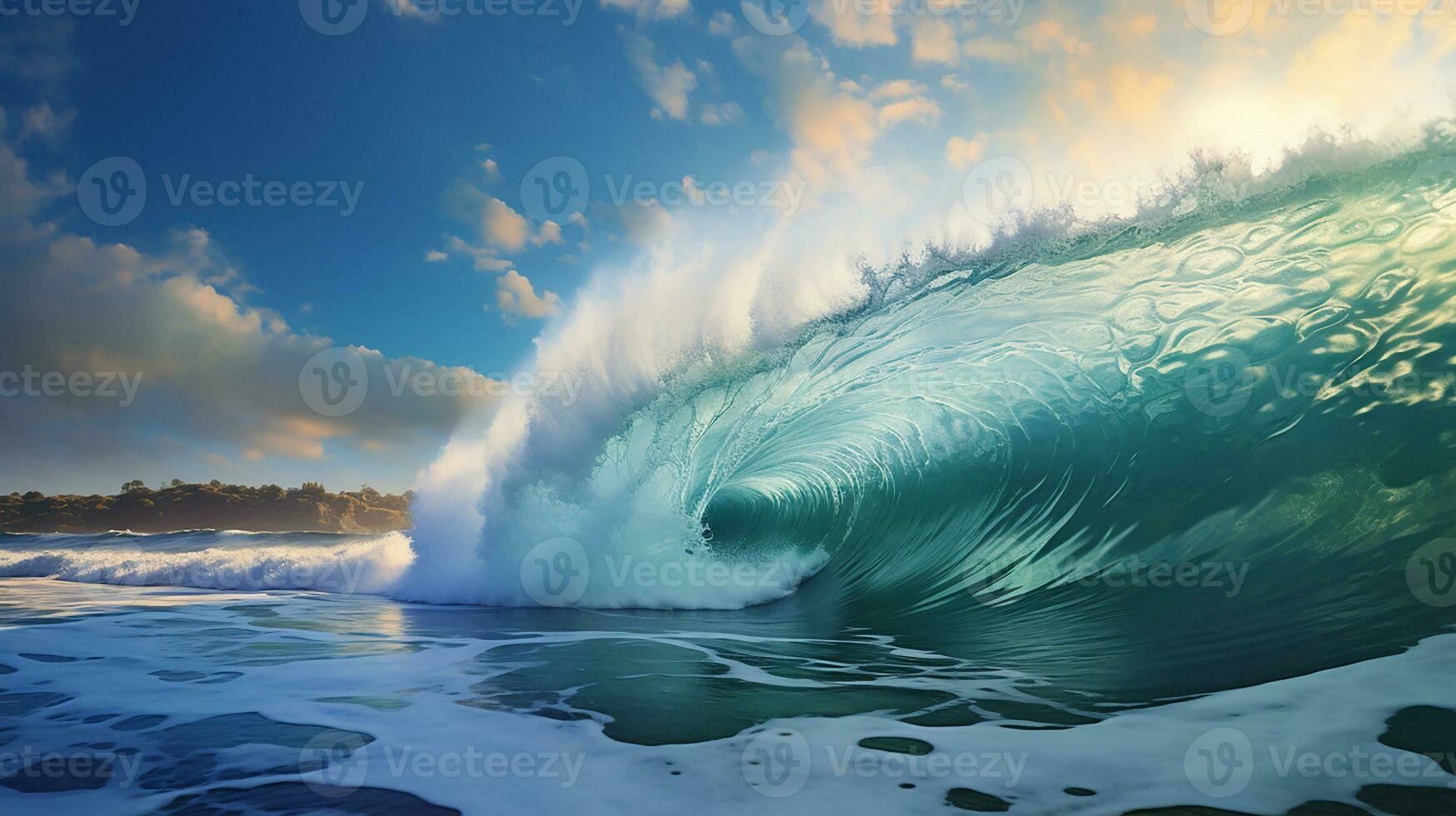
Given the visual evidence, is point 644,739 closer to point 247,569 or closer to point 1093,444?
point 1093,444

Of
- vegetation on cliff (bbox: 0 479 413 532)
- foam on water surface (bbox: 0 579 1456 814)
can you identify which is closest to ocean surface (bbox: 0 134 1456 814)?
foam on water surface (bbox: 0 579 1456 814)

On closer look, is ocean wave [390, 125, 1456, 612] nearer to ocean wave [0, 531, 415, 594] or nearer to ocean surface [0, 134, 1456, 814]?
ocean surface [0, 134, 1456, 814]

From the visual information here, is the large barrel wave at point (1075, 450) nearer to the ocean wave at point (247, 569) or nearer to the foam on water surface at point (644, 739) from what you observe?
the ocean wave at point (247, 569)

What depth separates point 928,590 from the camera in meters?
7.35

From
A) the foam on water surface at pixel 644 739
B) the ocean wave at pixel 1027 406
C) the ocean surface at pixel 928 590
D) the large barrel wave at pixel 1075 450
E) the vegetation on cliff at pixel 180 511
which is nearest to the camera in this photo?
the foam on water surface at pixel 644 739

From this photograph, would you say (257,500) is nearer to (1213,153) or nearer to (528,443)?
(528,443)

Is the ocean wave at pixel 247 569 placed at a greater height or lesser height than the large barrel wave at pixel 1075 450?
lesser

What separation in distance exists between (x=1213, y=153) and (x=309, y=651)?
8.12m

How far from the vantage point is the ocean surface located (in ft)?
7.36

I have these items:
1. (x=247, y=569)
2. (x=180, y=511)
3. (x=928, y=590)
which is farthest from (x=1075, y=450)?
(x=180, y=511)

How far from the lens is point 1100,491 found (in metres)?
6.84

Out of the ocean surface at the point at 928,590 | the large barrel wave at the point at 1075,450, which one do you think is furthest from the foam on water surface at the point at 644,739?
the large barrel wave at the point at 1075,450

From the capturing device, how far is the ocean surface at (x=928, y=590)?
2244mm

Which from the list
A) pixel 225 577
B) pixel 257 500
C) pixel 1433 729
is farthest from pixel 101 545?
pixel 1433 729
